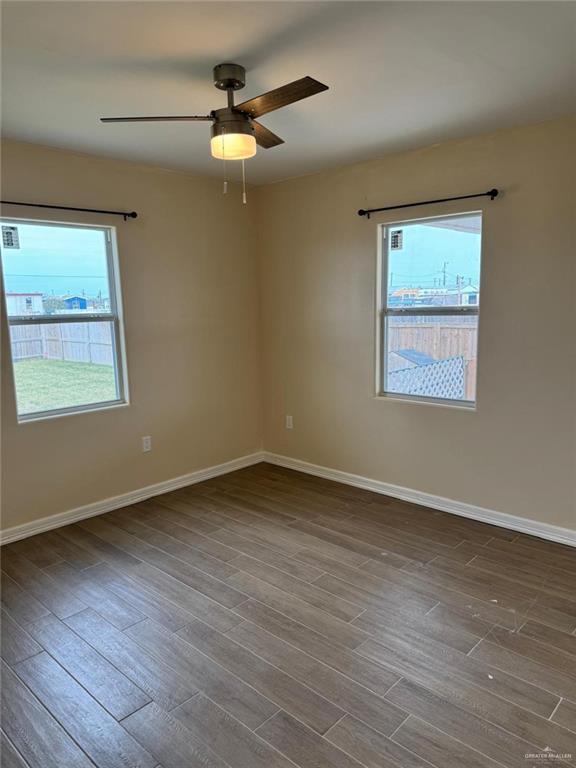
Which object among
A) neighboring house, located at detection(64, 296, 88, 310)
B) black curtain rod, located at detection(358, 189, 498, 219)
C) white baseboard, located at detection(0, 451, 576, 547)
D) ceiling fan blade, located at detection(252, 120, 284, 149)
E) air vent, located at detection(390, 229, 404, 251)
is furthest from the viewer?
air vent, located at detection(390, 229, 404, 251)

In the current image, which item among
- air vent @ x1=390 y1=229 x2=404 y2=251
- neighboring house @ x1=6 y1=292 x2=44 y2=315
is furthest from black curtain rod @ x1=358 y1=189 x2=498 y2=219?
neighboring house @ x1=6 y1=292 x2=44 y2=315

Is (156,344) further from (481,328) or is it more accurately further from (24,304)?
(481,328)

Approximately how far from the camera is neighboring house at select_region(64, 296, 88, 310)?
3.45m

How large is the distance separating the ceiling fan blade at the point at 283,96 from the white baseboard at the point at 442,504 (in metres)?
2.81

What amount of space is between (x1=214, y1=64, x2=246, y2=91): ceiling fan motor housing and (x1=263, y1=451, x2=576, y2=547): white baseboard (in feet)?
9.64

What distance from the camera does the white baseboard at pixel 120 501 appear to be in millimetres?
3293

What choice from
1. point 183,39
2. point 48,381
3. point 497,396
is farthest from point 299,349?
point 183,39

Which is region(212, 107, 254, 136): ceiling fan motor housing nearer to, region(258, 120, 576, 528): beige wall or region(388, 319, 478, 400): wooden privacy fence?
region(258, 120, 576, 528): beige wall

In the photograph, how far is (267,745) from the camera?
5.62ft

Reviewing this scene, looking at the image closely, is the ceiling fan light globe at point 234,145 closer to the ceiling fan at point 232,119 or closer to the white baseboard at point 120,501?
the ceiling fan at point 232,119

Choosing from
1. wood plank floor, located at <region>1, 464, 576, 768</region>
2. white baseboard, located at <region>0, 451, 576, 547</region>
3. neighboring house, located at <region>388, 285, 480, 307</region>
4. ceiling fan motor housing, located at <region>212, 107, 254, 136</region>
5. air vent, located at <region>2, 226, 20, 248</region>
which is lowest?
wood plank floor, located at <region>1, 464, 576, 768</region>

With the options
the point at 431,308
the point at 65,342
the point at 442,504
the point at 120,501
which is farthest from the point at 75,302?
the point at 442,504

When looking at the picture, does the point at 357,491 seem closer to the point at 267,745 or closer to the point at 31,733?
the point at 267,745

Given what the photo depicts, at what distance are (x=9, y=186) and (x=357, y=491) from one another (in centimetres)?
330
